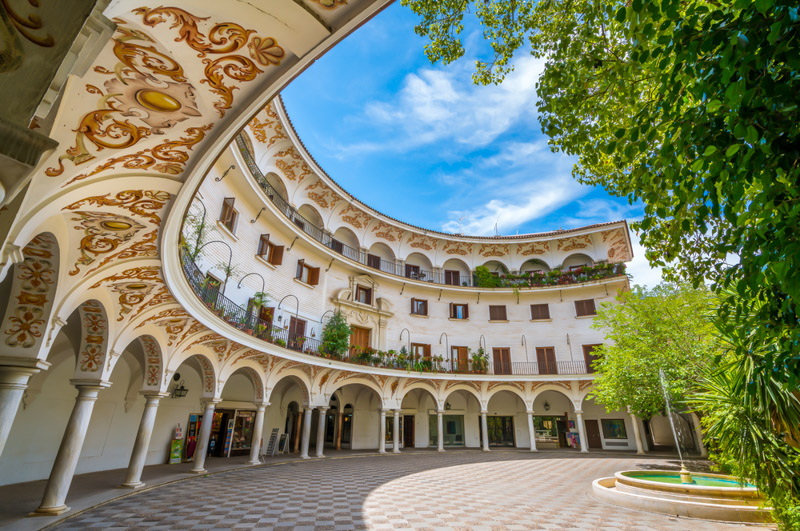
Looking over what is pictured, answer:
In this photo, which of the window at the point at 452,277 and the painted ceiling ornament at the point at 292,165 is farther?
the window at the point at 452,277

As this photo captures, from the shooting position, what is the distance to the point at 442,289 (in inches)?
933

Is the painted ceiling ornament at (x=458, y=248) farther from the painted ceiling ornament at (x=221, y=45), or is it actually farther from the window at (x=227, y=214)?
the painted ceiling ornament at (x=221, y=45)

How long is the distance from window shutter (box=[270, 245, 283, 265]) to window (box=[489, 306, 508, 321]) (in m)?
14.0

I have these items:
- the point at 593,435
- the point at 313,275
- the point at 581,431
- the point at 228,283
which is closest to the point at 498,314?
the point at 581,431

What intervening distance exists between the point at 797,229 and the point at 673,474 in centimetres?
1248

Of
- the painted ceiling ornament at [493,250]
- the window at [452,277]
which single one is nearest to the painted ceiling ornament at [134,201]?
the window at [452,277]

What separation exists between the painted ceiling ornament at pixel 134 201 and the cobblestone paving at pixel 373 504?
5127mm

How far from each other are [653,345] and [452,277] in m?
13.5

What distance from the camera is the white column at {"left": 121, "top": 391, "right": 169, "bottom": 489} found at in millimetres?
8742

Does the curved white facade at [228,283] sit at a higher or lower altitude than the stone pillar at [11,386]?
higher

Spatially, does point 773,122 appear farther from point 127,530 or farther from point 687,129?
point 127,530

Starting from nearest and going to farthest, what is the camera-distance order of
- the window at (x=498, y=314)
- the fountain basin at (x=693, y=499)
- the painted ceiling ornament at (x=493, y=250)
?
the fountain basin at (x=693, y=499) < the window at (x=498, y=314) < the painted ceiling ornament at (x=493, y=250)

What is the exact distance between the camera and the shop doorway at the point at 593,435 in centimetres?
2206

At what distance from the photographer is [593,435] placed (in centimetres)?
2220
